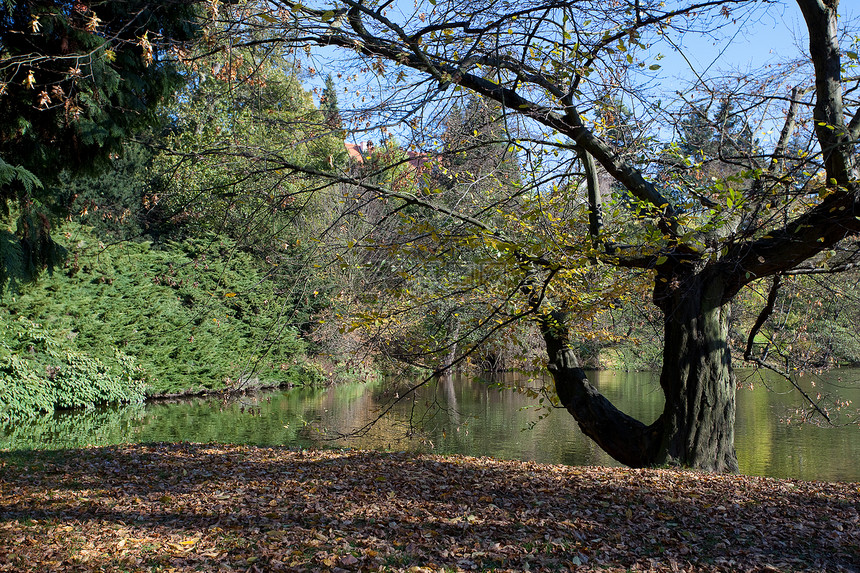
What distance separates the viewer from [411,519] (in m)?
4.12

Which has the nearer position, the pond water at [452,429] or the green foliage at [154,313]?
the pond water at [452,429]

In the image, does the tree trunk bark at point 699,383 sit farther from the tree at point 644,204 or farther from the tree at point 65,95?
the tree at point 65,95

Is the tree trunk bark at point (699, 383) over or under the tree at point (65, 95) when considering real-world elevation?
under

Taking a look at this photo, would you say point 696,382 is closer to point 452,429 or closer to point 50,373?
point 452,429

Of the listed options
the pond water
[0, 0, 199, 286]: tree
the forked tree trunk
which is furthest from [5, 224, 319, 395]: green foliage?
the forked tree trunk

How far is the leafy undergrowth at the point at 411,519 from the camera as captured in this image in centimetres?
345

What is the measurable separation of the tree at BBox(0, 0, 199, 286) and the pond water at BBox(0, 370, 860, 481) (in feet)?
9.30

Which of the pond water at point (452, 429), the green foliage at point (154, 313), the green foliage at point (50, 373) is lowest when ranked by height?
the pond water at point (452, 429)

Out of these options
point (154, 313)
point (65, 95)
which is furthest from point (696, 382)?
point (154, 313)

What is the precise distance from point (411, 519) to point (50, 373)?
1201 centimetres

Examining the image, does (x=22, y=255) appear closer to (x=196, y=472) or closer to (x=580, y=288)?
(x=196, y=472)

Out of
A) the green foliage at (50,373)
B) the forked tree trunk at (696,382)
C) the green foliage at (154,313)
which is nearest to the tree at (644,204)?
the forked tree trunk at (696,382)

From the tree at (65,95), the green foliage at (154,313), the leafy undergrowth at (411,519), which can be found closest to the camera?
the leafy undergrowth at (411,519)

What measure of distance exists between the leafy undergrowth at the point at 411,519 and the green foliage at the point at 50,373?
7.71m
